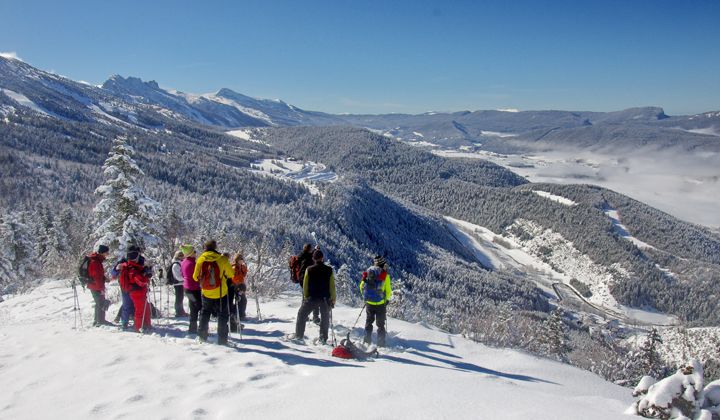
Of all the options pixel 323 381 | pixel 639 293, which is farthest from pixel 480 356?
pixel 639 293

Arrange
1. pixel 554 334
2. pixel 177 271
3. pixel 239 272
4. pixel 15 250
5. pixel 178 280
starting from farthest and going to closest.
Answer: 1. pixel 15 250
2. pixel 554 334
3. pixel 178 280
4. pixel 177 271
5. pixel 239 272

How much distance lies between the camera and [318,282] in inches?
382

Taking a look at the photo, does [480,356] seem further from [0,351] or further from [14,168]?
[14,168]

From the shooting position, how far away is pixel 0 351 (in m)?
8.89

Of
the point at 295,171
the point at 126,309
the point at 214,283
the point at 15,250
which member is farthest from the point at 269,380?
the point at 295,171

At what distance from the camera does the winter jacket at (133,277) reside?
9977mm

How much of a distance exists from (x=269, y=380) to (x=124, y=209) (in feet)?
60.3

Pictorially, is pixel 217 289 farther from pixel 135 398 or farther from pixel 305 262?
pixel 135 398

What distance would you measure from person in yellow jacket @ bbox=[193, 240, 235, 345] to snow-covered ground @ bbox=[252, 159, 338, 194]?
132 meters

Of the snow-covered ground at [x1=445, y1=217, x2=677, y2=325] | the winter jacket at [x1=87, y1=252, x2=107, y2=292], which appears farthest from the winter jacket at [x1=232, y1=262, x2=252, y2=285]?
the snow-covered ground at [x1=445, y1=217, x2=677, y2=325]

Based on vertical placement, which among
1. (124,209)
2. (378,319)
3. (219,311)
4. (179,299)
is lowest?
(179,299)

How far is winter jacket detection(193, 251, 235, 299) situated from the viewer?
892 cm

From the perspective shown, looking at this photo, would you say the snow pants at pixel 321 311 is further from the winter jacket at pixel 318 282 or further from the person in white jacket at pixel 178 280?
the person in white jacket at pixel 178 280

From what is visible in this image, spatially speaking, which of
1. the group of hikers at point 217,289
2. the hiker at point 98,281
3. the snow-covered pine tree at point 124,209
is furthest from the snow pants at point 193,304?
the snow-covered pine tree at point 124,209
